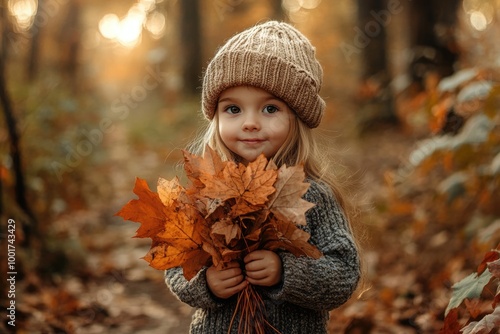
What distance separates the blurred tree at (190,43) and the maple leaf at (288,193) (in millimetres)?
12726

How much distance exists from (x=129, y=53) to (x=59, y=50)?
32.7ft

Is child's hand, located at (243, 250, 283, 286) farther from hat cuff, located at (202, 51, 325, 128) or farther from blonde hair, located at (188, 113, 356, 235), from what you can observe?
hat cuff, located at (202, 51, 325, 128)

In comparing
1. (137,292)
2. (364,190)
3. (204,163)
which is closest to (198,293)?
(204,163)

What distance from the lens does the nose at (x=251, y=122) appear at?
87.2 inches

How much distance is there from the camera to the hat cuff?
7.34 ft

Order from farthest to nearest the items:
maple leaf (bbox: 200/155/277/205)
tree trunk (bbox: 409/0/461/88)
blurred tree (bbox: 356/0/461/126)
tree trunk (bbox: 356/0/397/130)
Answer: tree trunk (bbox: 356/0/397/130) → blurred tree (bbox: 356/0/461/126) → tree trunk (bbox: 409/0/461/88) → maple leaf (bbox: 200/155/277/205)

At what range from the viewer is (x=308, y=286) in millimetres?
2064

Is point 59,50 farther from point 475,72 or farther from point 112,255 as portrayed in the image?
point 475,72

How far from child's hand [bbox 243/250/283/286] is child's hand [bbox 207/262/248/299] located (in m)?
0.03

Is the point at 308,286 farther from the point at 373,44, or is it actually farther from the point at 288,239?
the point at 373,44

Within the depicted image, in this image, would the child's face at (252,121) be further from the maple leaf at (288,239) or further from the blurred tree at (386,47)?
the blurred tree at (386,47)

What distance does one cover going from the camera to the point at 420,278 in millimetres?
4578

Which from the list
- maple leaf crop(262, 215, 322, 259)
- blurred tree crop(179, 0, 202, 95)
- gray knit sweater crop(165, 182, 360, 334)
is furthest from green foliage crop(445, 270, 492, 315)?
blurred tree crop(179, 0, 202, 95)

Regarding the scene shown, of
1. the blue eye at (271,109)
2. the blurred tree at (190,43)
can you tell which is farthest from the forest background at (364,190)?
the blurred tree at (190,43)
